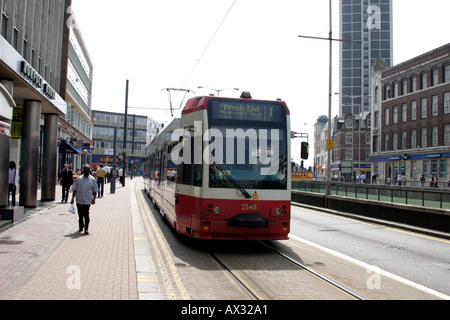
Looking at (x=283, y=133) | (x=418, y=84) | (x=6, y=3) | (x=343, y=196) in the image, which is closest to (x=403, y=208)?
(x=343, y=196)

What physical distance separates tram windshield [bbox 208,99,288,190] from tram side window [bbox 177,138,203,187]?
0.84 ft

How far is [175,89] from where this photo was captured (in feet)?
81.7

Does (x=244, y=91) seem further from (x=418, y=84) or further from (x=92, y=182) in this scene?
(x=418, y=84)

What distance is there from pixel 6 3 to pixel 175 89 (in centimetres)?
1327

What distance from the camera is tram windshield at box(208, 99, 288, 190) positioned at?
8344 millimetres

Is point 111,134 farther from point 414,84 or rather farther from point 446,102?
point 446,102

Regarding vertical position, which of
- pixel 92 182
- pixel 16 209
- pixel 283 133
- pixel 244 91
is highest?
pixel 244 91

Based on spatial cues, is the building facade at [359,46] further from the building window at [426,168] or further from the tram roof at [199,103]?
the tram roof at [199,103]

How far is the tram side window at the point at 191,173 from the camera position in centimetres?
837
